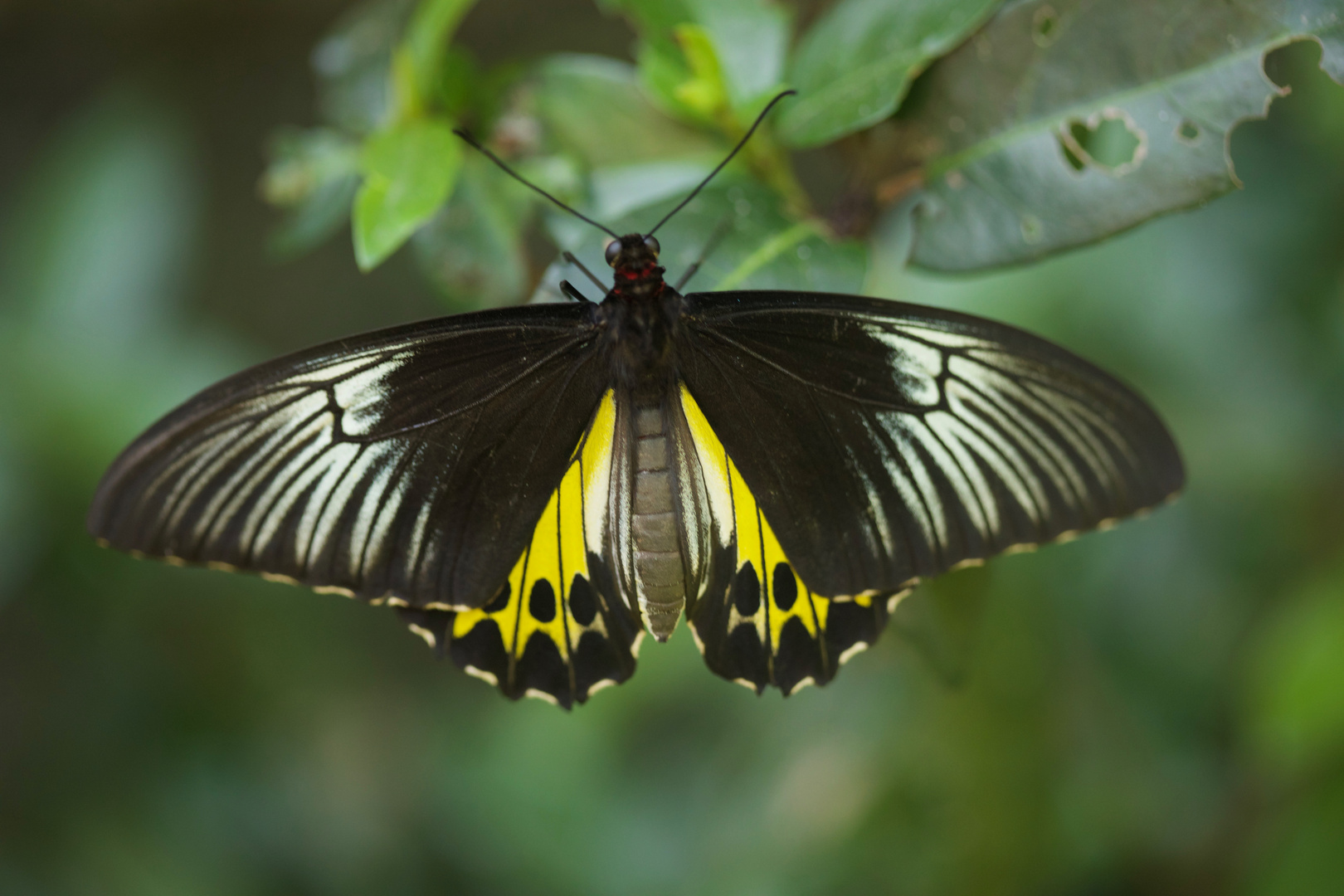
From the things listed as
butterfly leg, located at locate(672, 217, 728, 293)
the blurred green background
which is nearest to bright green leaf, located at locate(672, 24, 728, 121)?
butterfly leg, located at locate(672, 217, 728, 293)

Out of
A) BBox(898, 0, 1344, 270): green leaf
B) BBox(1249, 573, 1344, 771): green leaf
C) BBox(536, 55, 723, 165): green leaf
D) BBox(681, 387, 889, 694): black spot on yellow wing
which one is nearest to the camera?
BBox(898, 0, 1344, 270): green leaf

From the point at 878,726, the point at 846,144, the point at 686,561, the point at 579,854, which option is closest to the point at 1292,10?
the point at 846,144

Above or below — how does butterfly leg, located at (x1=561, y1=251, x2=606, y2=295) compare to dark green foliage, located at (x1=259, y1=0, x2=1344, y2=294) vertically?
below

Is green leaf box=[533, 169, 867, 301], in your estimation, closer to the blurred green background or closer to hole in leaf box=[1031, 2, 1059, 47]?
hole in leaf box=[1031, 2, 1059, 47]

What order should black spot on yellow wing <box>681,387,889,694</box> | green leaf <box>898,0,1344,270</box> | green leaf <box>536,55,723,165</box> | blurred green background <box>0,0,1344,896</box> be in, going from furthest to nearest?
blurred green background <box>0,0,1344,896</box> < green leaf <box>536,55,723,165</box> < black spot on yellow wing <box>681,387,889,694</box> < green leaf <box>898,0,1344,270</box>

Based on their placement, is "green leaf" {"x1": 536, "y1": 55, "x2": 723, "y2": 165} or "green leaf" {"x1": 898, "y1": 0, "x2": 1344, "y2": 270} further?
"green leaf" {"x1": 536, "y1": 55, "x2": 723, "y2": 165}

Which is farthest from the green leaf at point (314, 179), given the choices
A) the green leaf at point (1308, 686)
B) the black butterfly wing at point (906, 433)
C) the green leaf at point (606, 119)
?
the green leaf at point (1308, 686)

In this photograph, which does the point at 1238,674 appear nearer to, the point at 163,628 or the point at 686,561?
the point at 686,561
